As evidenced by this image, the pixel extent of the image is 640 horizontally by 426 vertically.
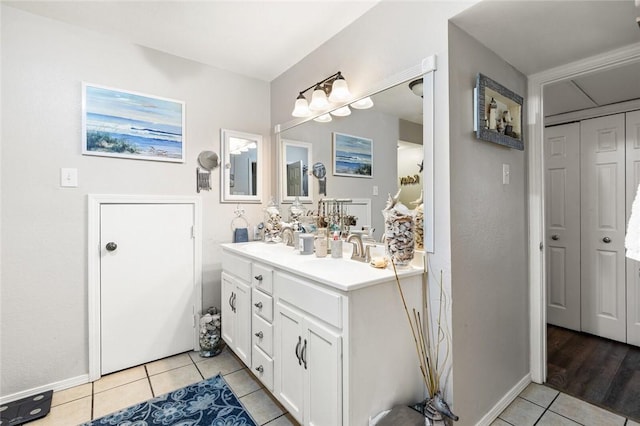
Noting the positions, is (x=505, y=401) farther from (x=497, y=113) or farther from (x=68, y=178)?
(x=68, y=178)

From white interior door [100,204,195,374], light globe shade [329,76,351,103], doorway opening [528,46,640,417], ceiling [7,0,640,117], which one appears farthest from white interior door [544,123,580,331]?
white interior door [100,204,195,374]

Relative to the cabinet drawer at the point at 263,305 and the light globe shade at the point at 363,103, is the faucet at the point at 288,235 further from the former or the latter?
the light globe shade at the point at 363,103

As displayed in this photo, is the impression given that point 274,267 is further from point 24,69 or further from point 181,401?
point 24,69

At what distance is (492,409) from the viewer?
1724mm

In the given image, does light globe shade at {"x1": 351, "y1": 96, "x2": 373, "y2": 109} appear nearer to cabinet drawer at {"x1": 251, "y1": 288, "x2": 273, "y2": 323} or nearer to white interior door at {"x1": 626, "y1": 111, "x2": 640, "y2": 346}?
cabinet drawer at {"x1": 251, "y1": 288, "x2": 273, "y2": 323}

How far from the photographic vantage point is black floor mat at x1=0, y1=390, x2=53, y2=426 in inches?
67.8

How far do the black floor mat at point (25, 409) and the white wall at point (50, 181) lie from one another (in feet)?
0.26

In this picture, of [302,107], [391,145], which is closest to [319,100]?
[302,107]

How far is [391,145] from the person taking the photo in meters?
1.79

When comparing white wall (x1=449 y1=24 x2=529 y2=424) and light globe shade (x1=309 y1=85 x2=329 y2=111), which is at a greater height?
light globe shade (x1=309 y1=85 x2=329 y2=111)

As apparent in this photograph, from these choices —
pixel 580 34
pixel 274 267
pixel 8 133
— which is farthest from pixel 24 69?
pixel 580 34

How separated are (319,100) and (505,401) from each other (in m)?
2.23

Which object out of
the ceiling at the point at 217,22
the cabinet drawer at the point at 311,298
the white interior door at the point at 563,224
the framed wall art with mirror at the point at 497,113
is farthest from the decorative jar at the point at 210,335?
the white interior door at the point at 563,224

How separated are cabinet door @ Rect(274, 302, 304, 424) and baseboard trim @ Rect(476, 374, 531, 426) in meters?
0.98
